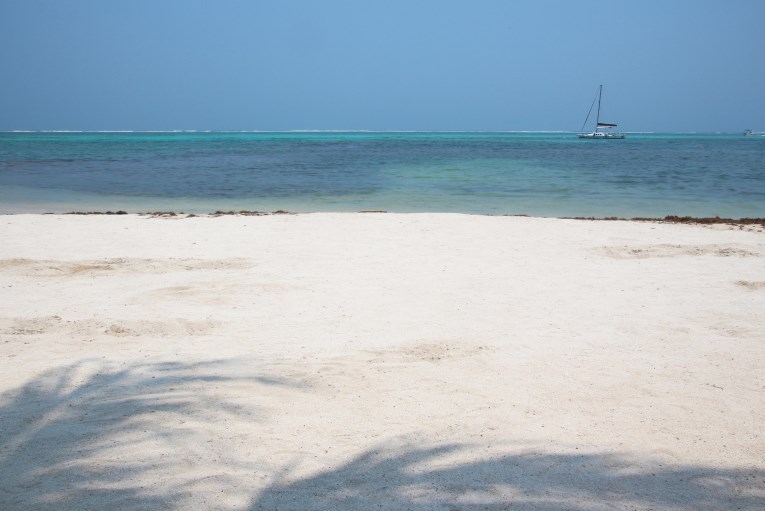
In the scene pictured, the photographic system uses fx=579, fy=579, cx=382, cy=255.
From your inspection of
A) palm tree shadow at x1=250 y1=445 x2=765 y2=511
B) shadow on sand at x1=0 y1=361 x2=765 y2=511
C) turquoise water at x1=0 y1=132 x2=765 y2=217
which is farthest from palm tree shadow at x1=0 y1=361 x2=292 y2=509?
turquoise water at x1=0 y1=132 x2=765 y2=217

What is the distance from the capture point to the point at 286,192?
1812cm

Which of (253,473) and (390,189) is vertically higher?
(253,473)

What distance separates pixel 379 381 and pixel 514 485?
4.38 ft

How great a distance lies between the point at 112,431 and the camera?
3.12 meters

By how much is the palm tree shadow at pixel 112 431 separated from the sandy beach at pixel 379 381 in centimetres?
1

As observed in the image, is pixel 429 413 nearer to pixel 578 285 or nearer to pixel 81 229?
pixel 578 285

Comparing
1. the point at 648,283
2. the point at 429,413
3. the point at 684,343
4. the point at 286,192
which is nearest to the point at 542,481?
the point at 429,413

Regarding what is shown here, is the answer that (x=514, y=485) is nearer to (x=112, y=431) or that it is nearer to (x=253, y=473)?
(x=253, y=473)

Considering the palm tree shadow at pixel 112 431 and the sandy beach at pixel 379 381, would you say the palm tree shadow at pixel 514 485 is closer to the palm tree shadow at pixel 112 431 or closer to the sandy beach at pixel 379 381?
the sandy beach at pixel 379 381

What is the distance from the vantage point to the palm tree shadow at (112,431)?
8.52 feet

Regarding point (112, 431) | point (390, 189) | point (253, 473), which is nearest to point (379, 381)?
point (253, 473)

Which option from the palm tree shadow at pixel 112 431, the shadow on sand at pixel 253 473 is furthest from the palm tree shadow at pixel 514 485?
the palm tree shadow at pixel 112 431

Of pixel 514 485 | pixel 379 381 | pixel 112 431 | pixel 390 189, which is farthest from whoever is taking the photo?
pixel 390 189

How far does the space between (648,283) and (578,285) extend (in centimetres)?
81
